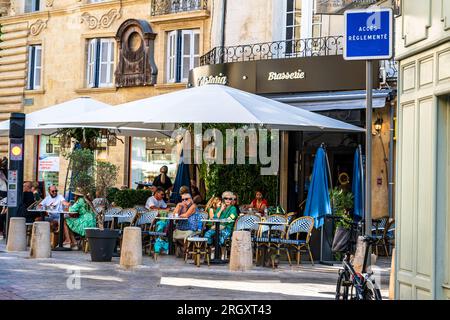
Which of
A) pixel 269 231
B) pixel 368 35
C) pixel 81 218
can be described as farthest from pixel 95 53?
pixel 368 35

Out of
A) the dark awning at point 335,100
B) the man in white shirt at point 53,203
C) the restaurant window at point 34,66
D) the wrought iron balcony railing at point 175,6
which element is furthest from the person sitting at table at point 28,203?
the restaurant window at point 34,66

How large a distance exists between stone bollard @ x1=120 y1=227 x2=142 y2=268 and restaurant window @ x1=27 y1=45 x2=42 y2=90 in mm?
21229

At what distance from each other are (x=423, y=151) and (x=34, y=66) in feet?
92.6

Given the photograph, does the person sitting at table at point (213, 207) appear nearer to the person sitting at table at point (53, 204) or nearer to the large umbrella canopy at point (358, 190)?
the large umbrella canopy at point (358, 190)

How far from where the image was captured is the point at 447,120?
10320 millimetres

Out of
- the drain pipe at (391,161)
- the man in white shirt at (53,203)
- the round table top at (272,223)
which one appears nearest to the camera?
the round table top at (272,223)

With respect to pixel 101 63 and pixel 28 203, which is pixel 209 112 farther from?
pixel 101 63

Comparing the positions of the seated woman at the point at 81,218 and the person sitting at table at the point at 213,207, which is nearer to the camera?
the person sitting at table at the point at 213,207

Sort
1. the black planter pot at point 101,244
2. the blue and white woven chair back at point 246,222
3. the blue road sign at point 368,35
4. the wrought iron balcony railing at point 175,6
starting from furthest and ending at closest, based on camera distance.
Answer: the wrought iron balcony railing at point 175,6
the blue and white woven chair back at point 246,222
the black planter pot at point 101,244
the blue road sign at point 368,35

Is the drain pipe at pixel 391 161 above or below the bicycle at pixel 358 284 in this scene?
above

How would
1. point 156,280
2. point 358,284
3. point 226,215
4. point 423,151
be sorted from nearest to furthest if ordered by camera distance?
1. point 358,284
2. point 423,151
3. point 156,280
4. point 226,215

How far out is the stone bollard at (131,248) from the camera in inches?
661

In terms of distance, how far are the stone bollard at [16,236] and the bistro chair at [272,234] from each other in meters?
5.04

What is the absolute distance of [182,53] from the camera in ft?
106
